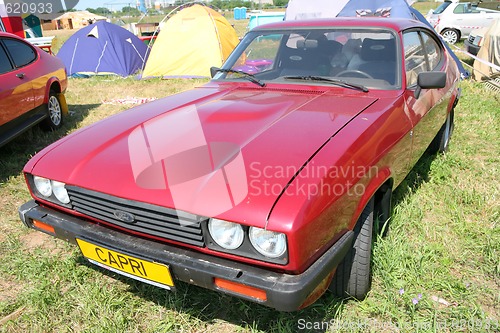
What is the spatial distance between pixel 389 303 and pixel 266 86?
65.2 inches

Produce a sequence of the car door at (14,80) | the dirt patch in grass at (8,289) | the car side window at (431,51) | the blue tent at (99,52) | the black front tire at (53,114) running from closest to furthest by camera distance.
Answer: the dirt patch in grass at (8,289) < the car side window at (431,51) < the car door at (14,80) < the black front tire at (53,114) < the blue tent at (99,52)

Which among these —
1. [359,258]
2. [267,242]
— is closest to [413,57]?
[359,258]

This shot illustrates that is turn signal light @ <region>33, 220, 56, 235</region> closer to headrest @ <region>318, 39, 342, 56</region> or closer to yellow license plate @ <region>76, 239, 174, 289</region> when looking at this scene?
yellow license plate @ <region>76, 239, 174, 289</region>

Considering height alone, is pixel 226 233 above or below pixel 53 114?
above

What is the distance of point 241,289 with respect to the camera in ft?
5.47

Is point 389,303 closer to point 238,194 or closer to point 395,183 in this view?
point 395,183

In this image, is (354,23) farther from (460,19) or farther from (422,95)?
(460,19)

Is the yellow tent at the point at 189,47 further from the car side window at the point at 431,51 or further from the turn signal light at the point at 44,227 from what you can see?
the turn signal light at the point at 44,227

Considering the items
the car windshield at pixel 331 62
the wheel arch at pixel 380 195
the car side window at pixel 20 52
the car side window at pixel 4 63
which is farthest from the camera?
the car side window at pixel 20 52

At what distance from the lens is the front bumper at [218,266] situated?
159cm

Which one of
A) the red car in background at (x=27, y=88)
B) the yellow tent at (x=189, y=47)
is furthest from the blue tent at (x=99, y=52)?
the red car in background at (x=27, y=88)

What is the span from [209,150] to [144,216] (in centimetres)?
46

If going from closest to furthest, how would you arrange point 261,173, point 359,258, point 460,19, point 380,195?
point 261,173
point 359,258
point 380,195
point 460,19

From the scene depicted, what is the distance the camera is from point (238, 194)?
65.3 inches
